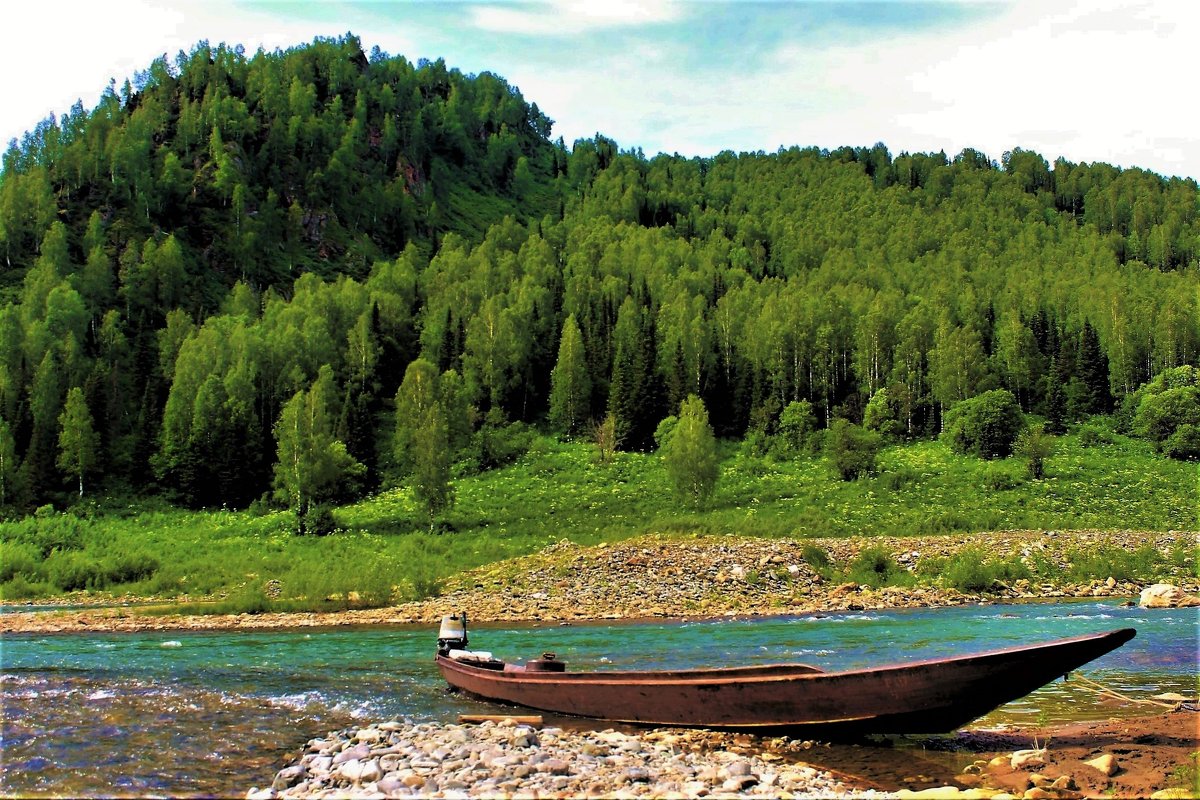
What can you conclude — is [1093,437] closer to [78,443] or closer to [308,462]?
[308,462]

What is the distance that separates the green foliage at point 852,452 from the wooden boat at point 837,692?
59582 millimetres

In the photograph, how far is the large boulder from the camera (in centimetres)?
3459

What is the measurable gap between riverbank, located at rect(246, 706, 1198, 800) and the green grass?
2729cm

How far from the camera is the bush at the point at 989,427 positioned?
79000 millimetres

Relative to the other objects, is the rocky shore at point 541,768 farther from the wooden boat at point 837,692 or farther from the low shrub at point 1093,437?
the low shrub at point 1093,437

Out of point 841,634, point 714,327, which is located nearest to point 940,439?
point 714,327

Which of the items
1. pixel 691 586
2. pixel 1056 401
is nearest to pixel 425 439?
pixel 691 586

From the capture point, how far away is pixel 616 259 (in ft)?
451

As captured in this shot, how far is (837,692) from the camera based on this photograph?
14.5m

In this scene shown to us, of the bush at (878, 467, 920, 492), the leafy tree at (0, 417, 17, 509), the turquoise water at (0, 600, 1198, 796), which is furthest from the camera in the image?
the leafy tree at (0, 417, 17, 509)

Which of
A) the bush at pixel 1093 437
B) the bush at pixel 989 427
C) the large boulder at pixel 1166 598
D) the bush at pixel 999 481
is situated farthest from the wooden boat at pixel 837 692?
the bush at pixel 1093 437

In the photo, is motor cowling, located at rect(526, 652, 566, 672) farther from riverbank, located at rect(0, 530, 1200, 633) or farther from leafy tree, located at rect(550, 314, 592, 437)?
leafy tree, located at rect(550, 314, 592, 437)

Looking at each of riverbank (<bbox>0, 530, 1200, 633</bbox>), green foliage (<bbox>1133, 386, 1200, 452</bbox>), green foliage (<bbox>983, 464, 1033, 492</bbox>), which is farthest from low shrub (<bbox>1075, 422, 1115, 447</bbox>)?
riverbank (<bbox>0, 530, 1200, 633</bbox>)

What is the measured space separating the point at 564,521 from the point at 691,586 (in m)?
22.5
